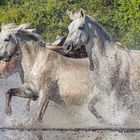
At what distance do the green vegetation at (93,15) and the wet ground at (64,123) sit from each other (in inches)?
465

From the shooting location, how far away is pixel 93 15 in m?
26.8

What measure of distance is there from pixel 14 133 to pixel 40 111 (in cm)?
96

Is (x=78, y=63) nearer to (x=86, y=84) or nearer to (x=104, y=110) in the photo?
(x=86, y=84)

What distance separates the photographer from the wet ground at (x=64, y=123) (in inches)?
410

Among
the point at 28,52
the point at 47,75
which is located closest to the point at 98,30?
the point at 47,75

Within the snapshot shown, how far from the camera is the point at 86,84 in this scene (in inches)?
465

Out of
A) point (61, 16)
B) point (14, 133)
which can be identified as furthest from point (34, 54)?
point (61, 16)

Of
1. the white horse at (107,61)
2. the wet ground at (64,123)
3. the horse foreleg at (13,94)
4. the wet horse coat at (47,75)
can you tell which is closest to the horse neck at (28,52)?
the wet horse coat at (47,75)

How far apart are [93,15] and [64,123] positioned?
48.6ft

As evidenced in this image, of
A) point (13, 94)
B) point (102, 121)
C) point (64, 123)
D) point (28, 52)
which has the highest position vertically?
point (28, 52)

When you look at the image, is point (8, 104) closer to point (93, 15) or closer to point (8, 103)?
point (8, 103)

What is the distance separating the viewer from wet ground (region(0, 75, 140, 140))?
10.4 metres

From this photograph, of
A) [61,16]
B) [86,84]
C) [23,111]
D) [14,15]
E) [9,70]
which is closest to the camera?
[86,84]

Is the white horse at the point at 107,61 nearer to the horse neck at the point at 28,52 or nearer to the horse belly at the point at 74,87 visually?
the horse belly at the point at 74,87
